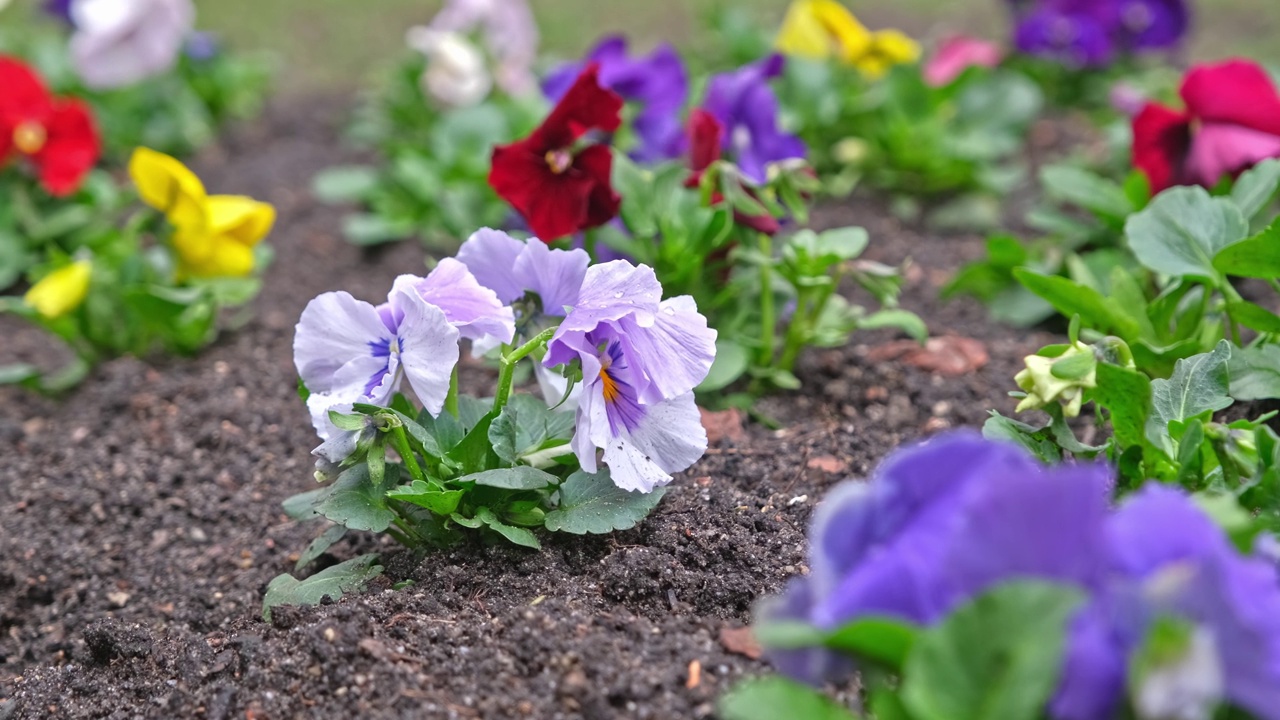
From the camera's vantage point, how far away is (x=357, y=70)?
5.12m

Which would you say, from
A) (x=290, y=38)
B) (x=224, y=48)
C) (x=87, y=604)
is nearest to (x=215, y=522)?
(x=87, y=604)

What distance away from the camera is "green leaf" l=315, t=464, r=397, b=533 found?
139 centimetres

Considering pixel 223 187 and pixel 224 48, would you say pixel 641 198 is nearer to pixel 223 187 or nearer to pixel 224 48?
pixel 223 187

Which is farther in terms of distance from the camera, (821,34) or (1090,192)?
(821,34)

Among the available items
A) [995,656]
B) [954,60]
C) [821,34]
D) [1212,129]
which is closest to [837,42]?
[821,34]

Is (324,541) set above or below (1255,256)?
below

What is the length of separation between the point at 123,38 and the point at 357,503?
2720 mm

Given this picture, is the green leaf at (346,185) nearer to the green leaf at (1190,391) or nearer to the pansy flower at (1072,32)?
the pansy flower at (1072,32)

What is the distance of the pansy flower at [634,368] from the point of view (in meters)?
1.35

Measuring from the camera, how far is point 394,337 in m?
1.43

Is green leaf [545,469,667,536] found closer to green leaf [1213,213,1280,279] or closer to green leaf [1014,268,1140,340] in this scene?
green leaf [1014,268,1140,340]

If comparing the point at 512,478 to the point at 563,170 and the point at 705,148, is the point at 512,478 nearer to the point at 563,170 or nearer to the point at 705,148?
the point at 563,170

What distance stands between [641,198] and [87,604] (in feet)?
3.66

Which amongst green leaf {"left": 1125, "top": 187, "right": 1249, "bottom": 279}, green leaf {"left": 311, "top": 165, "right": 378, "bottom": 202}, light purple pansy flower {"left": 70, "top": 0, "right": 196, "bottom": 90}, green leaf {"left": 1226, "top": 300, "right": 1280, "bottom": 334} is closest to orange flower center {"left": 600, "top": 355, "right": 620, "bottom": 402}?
green leaf {"left": 1125, "top": 187, "right": 1249, "bottom": 279}
